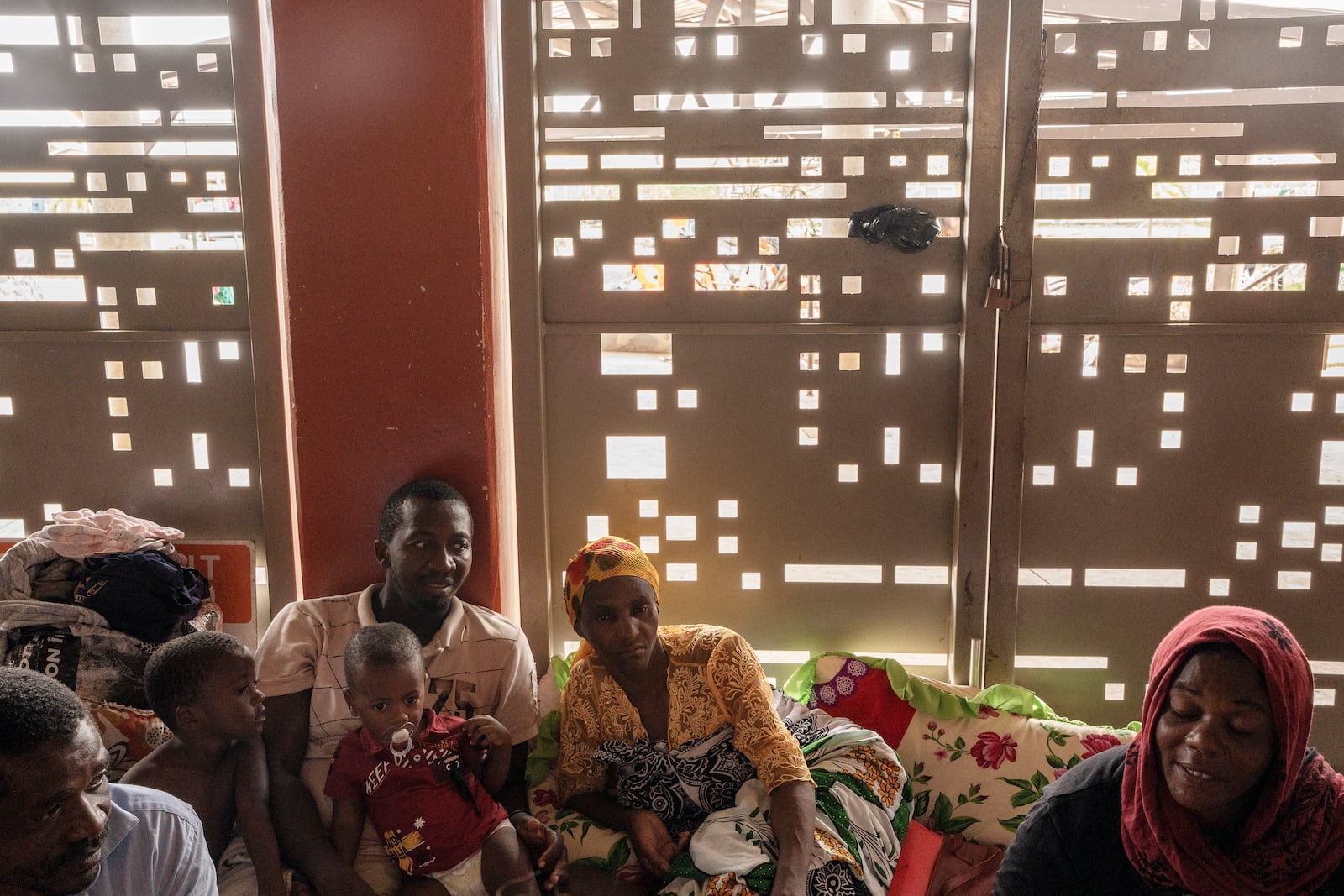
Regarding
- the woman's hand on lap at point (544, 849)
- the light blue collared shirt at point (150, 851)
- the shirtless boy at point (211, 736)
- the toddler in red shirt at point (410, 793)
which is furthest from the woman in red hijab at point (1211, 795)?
the shirtless boy at point (211, 736)

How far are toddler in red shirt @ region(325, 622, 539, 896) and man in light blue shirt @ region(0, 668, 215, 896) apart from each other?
0.71 metres

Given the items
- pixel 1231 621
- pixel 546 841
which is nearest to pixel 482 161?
pixel 546 841

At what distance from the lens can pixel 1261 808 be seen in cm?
158

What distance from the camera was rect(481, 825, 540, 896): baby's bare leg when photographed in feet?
7.05

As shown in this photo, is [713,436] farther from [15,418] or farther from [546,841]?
[15,418]

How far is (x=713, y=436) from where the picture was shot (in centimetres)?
302

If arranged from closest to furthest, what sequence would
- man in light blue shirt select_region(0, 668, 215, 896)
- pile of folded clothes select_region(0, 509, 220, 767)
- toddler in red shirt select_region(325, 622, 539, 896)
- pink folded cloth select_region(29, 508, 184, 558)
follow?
1. man in light blue shirt select_region(0, 668, 215, 896)
2. toddler in red shirt select_region(325, 622, 539, 896)
3. pile of folded clothes select_region(0, 509, 220, 767)
4. pink folded cloth select_region(29, 508, 184, 558)

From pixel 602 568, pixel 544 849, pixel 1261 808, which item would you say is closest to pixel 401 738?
pixel 544 849

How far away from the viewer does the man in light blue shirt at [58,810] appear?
1356 mm

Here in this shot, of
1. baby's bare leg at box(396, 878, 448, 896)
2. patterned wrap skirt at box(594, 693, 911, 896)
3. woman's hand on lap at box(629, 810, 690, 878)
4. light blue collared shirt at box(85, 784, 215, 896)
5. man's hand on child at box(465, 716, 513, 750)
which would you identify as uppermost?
light blue collared shirt at box(85, 784, 215, 896)

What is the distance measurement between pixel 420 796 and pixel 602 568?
0.75m

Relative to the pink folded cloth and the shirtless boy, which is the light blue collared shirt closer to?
the shirtless boy

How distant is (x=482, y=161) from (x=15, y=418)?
1941mm

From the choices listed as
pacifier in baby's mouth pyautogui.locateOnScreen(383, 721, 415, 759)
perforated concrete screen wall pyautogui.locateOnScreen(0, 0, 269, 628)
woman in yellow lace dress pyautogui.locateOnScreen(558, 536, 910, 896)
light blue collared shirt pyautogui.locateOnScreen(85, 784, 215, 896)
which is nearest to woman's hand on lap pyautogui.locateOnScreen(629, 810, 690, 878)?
woman in yellow lace dress pyautogui.locateOnScreen(558, 536, 910, 896)
